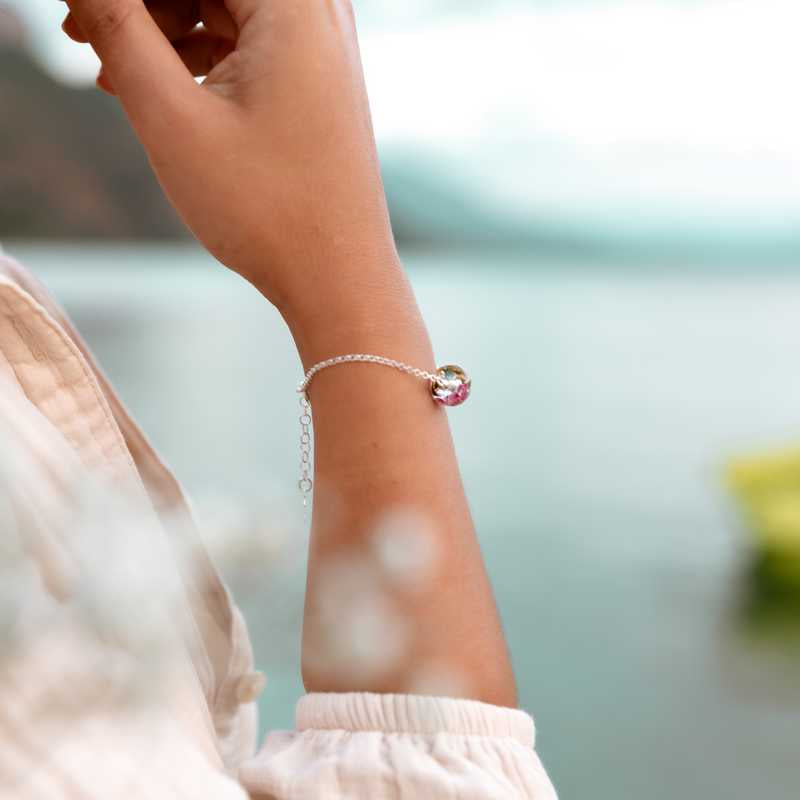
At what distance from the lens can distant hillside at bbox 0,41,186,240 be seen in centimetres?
403

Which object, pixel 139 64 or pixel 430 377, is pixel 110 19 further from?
pixel 430 377

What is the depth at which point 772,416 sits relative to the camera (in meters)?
4.07

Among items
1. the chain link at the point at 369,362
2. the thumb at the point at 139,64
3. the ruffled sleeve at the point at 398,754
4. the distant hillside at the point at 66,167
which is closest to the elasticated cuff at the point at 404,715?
the ruffled sleeve at the point at 398,754

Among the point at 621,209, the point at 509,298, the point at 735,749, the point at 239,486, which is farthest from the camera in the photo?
the point at 509,298

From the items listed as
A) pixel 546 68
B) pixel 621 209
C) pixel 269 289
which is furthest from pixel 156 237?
pixel 269 289

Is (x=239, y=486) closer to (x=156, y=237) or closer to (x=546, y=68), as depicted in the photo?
(x=156, y=237)

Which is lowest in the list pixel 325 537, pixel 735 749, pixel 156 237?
pixel 735 749

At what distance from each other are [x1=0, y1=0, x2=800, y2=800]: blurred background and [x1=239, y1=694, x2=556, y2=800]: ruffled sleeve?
9cm

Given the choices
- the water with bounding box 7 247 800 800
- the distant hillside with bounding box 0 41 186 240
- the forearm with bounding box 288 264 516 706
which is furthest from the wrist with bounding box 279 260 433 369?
the distant hillside with bounding box 0 41 186 240

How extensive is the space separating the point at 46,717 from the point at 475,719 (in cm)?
15

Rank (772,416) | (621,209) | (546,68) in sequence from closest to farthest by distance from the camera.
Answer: (772,416)
(546,68)
(621,209)

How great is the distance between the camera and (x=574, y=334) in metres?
5.73

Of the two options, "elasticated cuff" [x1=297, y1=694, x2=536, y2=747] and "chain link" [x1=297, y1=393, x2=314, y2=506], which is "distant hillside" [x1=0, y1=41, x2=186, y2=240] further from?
"elasticated cuff" [x1=297, y1=694, x2=536, y2=747]

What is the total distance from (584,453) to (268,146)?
3.51 m
